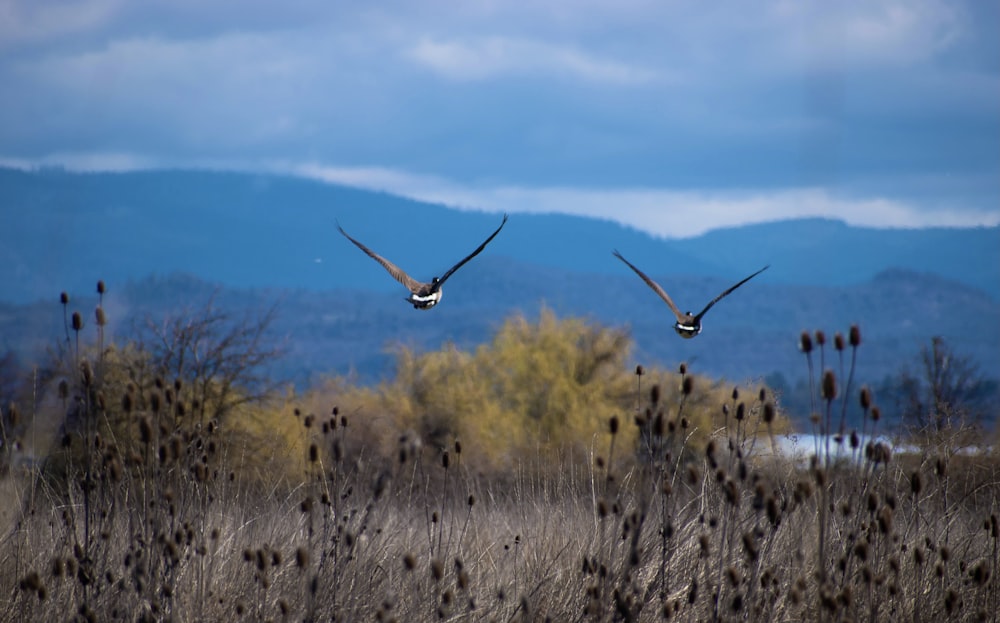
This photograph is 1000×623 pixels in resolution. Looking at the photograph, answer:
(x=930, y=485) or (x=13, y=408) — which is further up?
(x=13, y=408)

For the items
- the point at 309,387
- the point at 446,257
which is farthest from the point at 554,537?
the point at 446,257

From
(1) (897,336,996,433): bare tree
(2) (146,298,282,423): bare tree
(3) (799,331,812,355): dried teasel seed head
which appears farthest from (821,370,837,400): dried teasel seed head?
(2) (146,298,282,423): bare tree

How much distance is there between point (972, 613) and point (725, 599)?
1470 mm

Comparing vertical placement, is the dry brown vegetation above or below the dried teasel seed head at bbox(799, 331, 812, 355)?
below

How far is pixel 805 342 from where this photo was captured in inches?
159

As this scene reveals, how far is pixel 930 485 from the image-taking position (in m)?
9.02

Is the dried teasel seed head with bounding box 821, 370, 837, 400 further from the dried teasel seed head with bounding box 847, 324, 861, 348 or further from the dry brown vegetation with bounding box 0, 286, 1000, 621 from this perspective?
the dried teasel seed head with bounding box 847, 324, 861, 348

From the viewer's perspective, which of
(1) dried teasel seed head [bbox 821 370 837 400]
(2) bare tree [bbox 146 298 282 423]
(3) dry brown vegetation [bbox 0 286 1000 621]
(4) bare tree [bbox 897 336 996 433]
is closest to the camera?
(1) dried teasel seed head [bbox 821 370 837 400]

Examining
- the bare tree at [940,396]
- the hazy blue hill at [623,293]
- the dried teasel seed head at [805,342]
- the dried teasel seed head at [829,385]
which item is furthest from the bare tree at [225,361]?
the hazy blue hill at [623,293]

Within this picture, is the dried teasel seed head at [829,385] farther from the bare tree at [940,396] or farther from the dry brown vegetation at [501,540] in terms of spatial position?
the bare tree at [940,396]

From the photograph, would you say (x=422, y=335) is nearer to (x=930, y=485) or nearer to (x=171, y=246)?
(x=171, y=246)

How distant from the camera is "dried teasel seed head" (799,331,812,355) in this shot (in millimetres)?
4016

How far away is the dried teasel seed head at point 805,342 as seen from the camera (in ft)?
13.2

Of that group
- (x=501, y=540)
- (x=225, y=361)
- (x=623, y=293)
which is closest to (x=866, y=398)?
(x=501, y=540)
